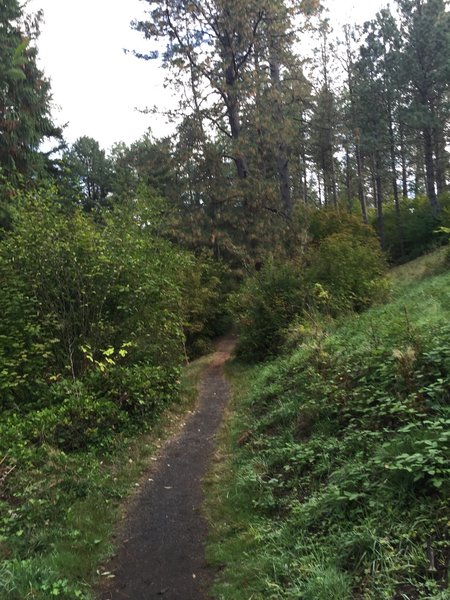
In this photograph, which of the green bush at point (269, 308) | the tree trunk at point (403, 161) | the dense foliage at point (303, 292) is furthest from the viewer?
the tree trunk at point (403, 161)

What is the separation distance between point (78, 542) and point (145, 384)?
152 inches

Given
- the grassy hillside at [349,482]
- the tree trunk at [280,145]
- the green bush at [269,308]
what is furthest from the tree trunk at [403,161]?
the grassy hillside at [349,482]

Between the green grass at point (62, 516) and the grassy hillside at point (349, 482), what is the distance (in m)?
1.11

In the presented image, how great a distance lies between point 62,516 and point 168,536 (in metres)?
1.14

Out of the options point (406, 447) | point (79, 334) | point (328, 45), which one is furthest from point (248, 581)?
point (328, 45)

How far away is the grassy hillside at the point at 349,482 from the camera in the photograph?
10.2 feet

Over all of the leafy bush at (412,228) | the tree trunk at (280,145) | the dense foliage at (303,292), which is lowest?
the dense foliage at (303,292)

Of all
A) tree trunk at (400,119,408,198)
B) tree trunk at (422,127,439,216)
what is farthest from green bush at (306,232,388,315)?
tree trunk at (400,119,408,198)

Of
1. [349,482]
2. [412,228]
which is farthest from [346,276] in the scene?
[412,228]

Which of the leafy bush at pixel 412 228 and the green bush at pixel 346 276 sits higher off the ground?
the leafy bush at pixel 412 228

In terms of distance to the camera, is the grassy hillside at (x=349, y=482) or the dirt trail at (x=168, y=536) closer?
the grassy hillside at (x=349, y=482)

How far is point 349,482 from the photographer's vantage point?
405 cm

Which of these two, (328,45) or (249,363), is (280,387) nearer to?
(249,363)

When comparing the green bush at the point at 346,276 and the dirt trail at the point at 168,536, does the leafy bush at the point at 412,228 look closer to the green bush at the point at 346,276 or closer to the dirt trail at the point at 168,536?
the green bush at the point at 346,276
